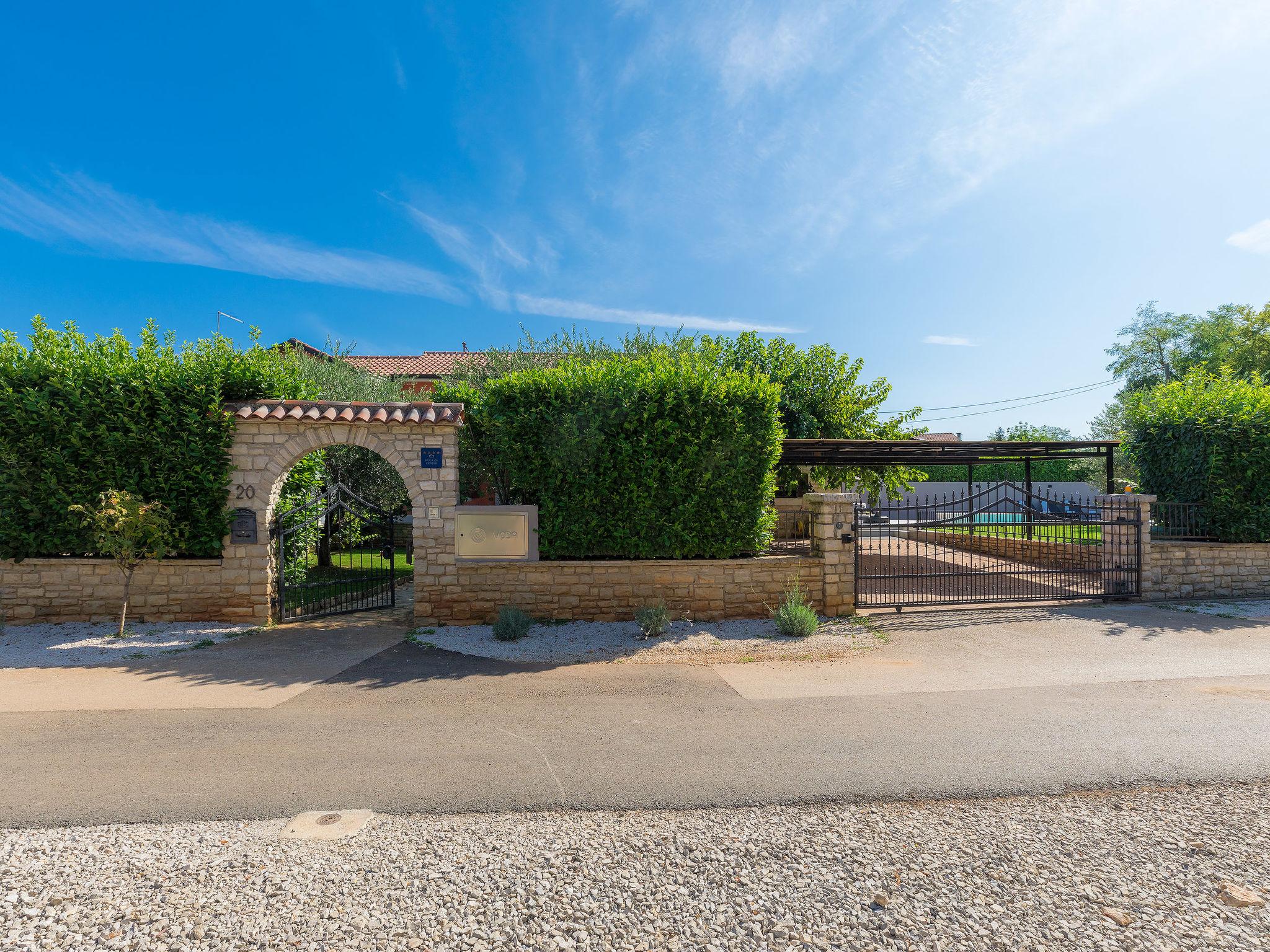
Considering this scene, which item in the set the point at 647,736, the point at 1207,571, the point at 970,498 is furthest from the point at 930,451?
the point at 647,736

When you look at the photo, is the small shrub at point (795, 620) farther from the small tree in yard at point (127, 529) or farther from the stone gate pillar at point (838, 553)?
the small tree in yard at point (127, 529)

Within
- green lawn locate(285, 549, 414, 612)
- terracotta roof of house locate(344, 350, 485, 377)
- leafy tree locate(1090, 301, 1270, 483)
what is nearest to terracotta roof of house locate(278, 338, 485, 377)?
terracotta roof of house locate(344, 350, 485, 377)

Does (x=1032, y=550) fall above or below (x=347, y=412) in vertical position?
below

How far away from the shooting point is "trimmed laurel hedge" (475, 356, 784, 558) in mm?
9078

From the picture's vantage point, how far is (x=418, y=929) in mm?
2686

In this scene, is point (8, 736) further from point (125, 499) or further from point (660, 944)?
point (660, 944)

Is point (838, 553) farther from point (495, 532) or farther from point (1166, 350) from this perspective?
point (1166, 350)

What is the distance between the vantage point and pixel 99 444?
885cm

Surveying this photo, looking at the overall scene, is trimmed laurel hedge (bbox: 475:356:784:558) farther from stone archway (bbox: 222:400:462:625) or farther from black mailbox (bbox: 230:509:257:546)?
black mailbox (bbox: 230:509:257:546)

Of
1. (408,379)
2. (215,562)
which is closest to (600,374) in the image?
(215,562)

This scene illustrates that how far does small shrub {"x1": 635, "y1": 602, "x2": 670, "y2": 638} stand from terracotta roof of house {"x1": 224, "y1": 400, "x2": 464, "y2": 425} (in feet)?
13.5

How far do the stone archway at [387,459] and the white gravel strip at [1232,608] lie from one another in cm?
1218

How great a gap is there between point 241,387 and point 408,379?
43.8 feet

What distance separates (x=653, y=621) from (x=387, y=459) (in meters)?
4.74
